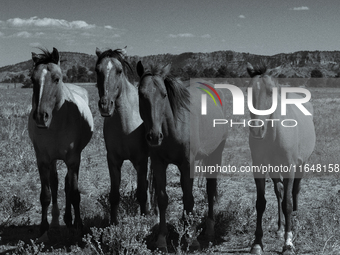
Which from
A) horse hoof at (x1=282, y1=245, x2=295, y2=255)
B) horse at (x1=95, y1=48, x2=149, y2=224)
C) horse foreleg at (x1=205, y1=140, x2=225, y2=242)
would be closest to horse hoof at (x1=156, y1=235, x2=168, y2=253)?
horse at (x1=95, y1=48, x2=149, y2=224)

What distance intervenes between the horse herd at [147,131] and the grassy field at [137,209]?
310 millimetres

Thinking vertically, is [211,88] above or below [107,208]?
above

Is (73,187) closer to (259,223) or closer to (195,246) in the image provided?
(195,246)

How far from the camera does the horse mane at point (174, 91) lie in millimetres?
4719

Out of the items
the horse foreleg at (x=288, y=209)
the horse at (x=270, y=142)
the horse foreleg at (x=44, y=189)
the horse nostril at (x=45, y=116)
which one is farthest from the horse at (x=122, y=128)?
the horse foreleg at (x=288, y=209)

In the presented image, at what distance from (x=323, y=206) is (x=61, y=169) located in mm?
5963

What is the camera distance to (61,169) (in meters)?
9.31

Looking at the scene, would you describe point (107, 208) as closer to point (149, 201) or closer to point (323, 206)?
point (149, 201)

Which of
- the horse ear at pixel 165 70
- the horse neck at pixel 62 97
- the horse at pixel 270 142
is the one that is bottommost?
the horse at pixel 270 142

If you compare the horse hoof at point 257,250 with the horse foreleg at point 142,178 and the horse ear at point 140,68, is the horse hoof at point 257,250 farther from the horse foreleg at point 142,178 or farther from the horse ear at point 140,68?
the horse ear at point 140,68

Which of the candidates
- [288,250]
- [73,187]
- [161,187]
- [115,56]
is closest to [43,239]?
[73,187]

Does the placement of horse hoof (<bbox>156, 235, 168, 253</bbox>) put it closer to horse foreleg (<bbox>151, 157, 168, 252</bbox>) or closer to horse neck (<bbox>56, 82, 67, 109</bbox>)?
horse foreleg (<bbox>151, 157, 168, 252</bbox>)

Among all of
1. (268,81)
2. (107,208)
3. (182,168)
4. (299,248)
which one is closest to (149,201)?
(107,208)

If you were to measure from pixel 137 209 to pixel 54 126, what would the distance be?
2.12 metres
